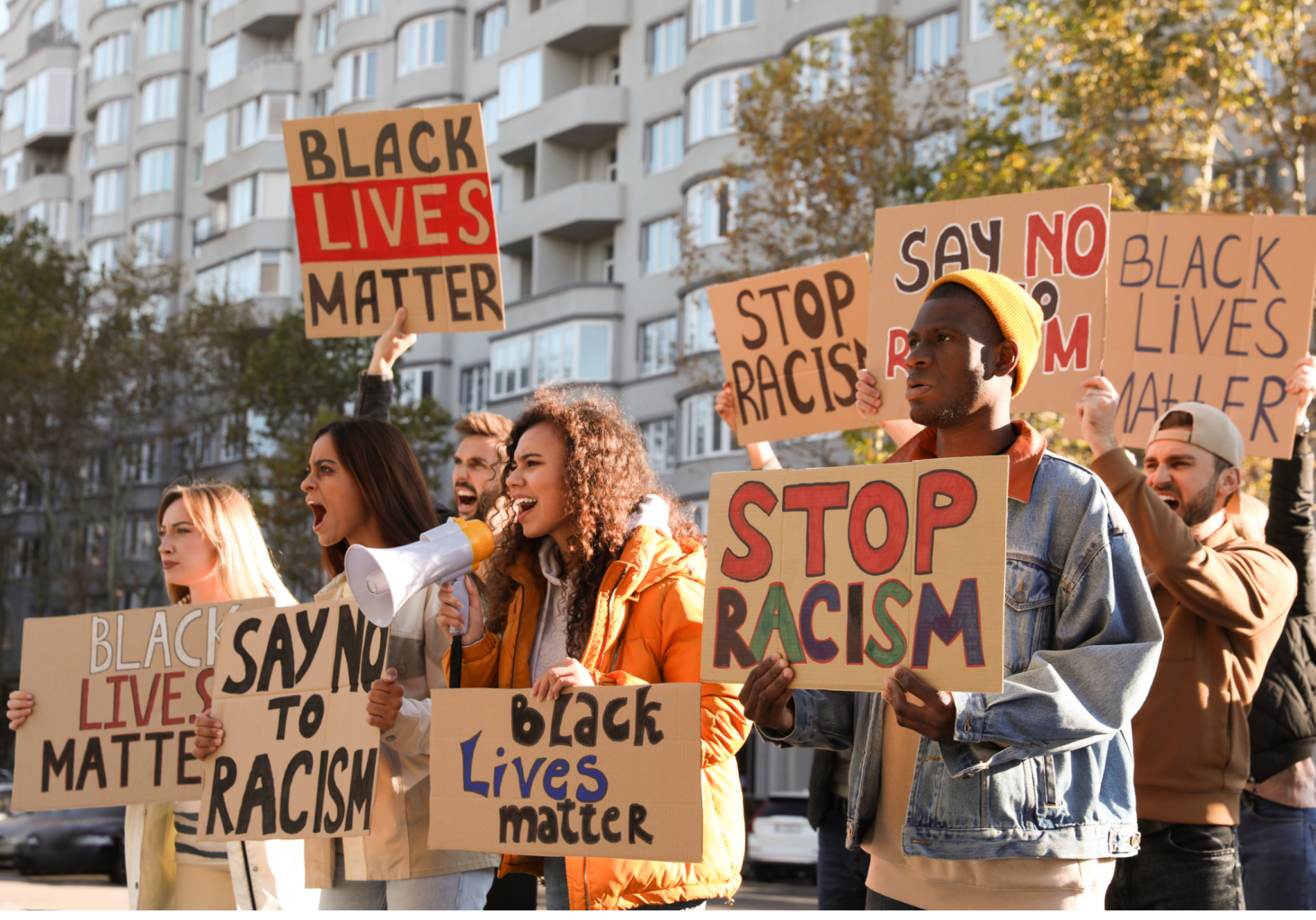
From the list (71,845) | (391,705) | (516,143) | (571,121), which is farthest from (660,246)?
(391,705)

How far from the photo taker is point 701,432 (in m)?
31.2

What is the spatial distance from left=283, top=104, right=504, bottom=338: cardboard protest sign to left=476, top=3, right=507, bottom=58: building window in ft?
115

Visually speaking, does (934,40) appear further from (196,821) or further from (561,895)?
(561,895)

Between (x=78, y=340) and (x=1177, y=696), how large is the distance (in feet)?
118

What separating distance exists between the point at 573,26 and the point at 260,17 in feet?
49.5

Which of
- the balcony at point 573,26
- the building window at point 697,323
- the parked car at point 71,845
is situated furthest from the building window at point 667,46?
the parked car at point 71,845

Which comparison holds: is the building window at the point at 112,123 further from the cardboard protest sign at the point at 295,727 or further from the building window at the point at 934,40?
the cardboard protest sign at the point at 295,727

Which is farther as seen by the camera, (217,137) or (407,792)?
(217,137)

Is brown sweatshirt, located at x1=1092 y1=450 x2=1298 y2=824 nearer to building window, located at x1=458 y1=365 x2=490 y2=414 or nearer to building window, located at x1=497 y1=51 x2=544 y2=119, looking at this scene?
building window, located at x1=458 y1=365 x2=490 y2=414

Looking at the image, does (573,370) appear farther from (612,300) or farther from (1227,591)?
(1227,591)

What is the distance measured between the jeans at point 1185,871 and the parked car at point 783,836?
1595cm

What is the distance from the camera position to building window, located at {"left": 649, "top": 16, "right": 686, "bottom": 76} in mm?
34594

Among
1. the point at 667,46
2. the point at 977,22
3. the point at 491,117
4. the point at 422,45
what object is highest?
the point at 422,45

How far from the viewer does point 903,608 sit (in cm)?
282
